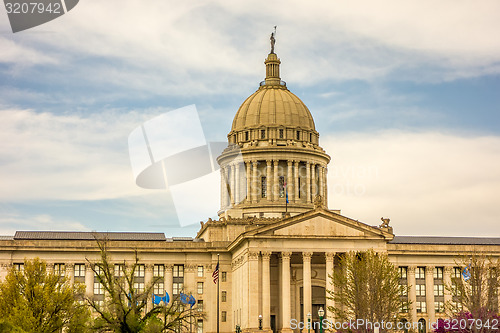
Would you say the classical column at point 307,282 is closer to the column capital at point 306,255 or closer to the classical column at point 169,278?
the column capital at point 306,255

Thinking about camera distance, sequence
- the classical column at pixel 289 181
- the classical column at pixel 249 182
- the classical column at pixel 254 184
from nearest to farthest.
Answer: the classical column at pixel 254 184, the classical column at pixel 289 181, the classical column at pixel 249 182

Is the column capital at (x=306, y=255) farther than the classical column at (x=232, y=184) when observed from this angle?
No

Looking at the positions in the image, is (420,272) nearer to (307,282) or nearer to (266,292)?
(307,282)

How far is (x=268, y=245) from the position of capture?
107250 mm

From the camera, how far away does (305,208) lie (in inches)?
5108

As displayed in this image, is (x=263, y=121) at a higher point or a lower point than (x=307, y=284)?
higher

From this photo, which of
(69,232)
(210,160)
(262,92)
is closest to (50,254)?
(69,232)

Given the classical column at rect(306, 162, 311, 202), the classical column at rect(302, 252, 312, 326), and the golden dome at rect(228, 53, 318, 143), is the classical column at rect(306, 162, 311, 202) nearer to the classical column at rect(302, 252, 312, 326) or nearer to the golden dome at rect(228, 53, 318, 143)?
the golden dome at rect(228, 53, 318, 143)

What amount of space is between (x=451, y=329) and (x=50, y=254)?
61.4m

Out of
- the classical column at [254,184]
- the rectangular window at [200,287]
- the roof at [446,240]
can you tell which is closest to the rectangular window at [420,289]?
the roof at [446,240]

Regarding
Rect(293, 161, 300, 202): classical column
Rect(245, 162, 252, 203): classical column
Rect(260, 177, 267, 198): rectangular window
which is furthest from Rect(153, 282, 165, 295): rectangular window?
Rect(293, 161, 300, 202): classical column

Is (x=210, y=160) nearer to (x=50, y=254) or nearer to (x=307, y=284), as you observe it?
Answer: (x=50, y=254)

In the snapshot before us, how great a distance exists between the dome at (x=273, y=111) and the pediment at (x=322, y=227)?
2851 cm

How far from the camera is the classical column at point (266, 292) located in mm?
104469
